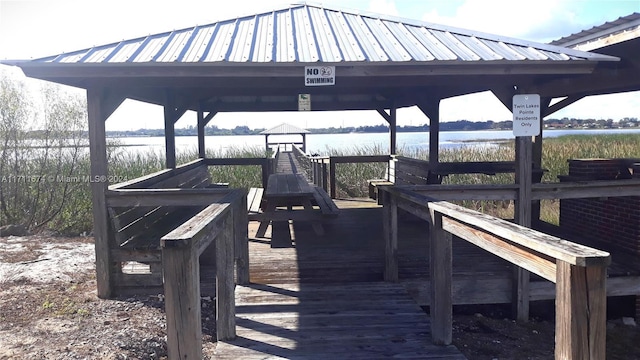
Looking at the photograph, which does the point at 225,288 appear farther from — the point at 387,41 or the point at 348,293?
the point at 387,41

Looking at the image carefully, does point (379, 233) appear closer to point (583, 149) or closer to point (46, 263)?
point (46, 263)

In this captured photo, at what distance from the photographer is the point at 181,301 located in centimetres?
278

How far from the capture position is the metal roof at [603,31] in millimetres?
4909

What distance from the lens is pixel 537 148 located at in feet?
29.0

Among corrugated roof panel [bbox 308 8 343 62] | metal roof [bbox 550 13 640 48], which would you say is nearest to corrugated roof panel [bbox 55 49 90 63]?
corrugated roof panel [bbox 308 8 343 62]

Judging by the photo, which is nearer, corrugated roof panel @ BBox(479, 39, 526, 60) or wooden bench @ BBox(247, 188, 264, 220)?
corrugated roof panel @ BBox(479, 39, 526, 60)

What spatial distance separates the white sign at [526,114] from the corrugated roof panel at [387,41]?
1250 millimetres

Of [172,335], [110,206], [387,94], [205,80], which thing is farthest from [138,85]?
[387,94]

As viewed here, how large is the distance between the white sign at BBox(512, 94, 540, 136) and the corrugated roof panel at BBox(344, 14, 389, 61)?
1.45 metres

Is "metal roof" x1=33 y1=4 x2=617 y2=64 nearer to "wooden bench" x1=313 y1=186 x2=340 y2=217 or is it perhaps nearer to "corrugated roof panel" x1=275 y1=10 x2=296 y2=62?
"corrugated roof panel" x1=275 y1=10 x2=296 y2=62

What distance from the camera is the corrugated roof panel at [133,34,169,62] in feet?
16.4

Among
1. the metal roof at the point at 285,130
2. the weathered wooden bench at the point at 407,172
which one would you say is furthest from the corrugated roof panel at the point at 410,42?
the metal roof at the point at 285,130

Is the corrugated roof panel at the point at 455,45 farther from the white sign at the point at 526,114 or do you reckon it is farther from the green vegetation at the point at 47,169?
the green vegetation at the point at 47,169

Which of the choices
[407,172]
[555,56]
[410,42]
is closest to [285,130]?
[407,172]
